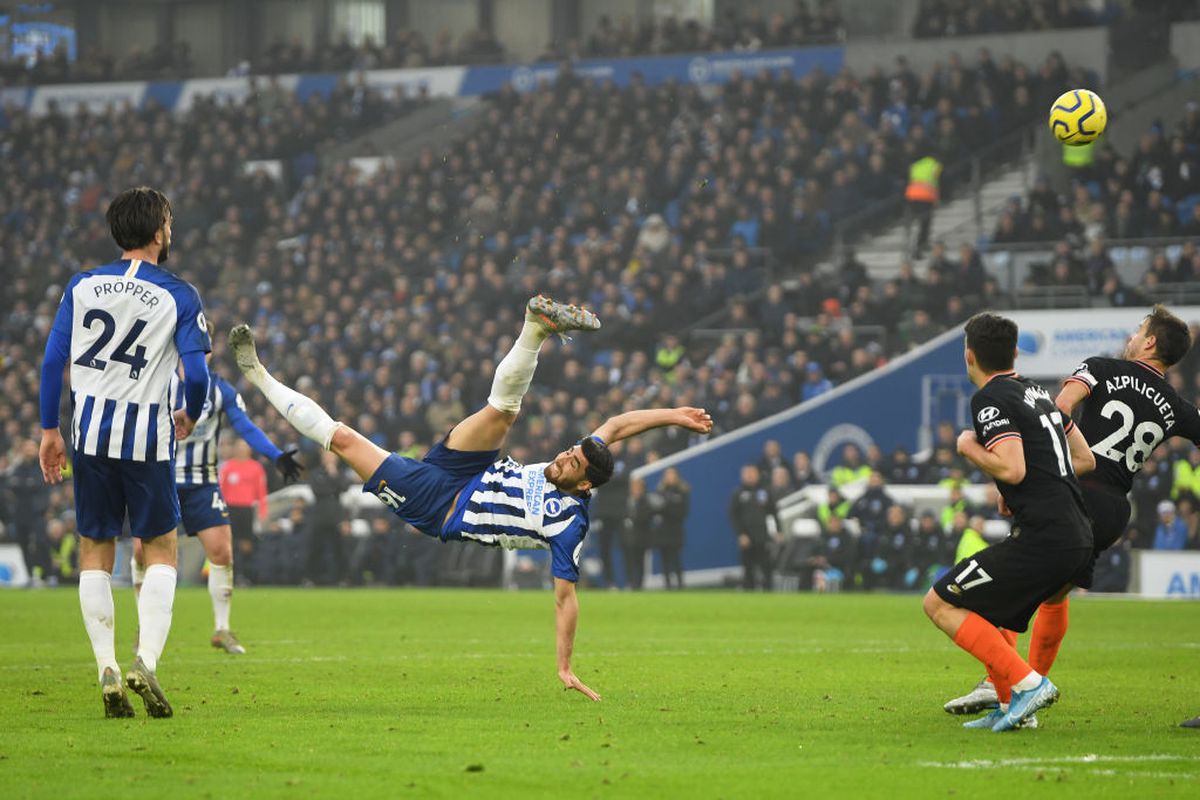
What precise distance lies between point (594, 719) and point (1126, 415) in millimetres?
3418

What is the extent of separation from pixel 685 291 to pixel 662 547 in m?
6.26

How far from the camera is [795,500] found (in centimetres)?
2644

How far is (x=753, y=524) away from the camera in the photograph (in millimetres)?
26031

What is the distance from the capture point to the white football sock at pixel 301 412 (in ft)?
33.7

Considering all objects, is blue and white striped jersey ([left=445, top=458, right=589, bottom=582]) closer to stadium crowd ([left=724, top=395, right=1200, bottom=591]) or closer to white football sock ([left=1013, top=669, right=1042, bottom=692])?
white football sock ([left=1013, top=669, right=1042, bottom=692])

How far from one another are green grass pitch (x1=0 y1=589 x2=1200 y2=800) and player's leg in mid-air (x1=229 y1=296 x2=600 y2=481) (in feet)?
5.05

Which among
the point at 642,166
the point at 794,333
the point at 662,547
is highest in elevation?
the point at 642,166

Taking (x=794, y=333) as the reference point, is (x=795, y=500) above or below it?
below

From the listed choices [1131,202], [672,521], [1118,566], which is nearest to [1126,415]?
[1118,566]

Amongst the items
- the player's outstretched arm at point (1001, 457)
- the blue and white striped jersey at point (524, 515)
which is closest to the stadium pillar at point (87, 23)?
the blue and white striped jersey at point (524, 515)

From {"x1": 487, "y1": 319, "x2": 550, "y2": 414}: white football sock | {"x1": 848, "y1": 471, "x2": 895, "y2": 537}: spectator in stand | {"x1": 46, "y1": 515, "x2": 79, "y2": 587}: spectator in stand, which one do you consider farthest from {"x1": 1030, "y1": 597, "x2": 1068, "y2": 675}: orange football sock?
{"x1": 46, "y1": 515, "x2": 79, "y2": 587}: spectator in stand

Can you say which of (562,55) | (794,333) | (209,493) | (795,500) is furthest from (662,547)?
(562,55)

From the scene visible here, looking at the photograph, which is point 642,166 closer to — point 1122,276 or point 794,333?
point 794,333

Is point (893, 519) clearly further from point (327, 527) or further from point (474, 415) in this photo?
point (474, 415)
